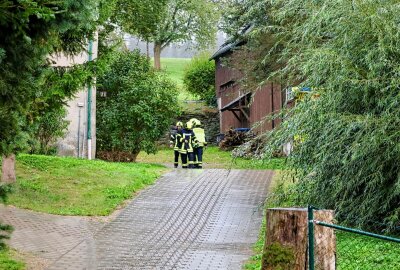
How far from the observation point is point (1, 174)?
16.5 m

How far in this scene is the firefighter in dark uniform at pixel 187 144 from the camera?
76.6 feet

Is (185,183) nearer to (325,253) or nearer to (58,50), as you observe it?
(58,50)

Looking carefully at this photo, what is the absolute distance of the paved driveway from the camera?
34.9 ft

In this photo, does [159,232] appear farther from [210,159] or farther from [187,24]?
[187,24]

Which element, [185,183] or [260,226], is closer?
[260,226]

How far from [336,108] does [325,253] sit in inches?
209

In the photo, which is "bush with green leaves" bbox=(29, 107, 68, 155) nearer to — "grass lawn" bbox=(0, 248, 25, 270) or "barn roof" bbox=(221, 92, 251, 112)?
"grass lawn" bbox=(0, 248, 25, 270)

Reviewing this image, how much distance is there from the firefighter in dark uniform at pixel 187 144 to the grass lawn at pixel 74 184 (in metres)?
2.26

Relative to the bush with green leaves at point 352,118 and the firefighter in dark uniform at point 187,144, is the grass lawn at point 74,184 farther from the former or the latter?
the bush with green leaves at point 352,118

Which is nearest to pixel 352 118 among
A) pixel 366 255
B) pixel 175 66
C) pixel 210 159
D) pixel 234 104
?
pixel 366 255

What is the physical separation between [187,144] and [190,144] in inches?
3.9

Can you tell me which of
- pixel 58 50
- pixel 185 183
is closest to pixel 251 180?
pixel 185 183

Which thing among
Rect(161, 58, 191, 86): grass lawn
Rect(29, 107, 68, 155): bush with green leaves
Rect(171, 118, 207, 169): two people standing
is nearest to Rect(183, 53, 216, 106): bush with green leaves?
Rect(161, 58, 191, 86): grass lawn

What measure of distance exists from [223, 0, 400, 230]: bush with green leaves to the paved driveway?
1689 mm
